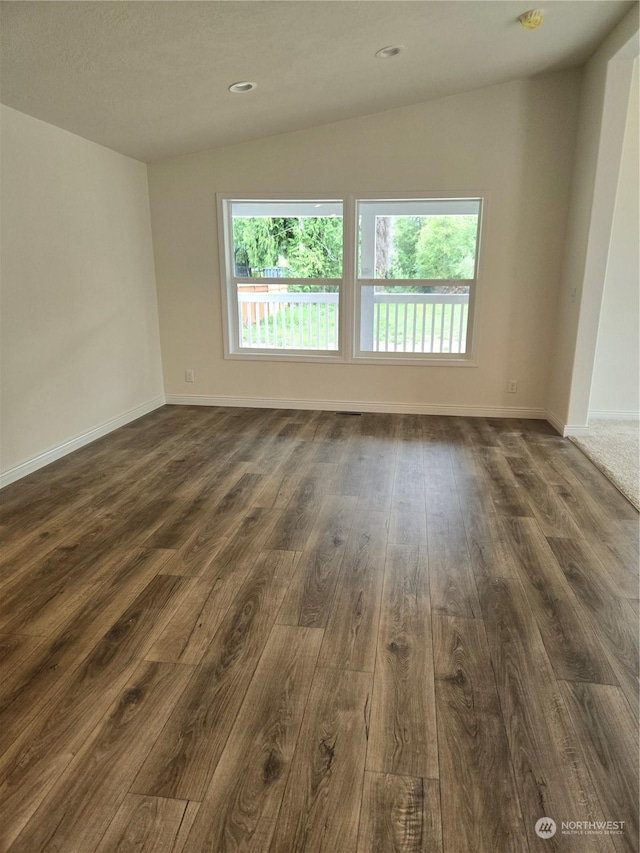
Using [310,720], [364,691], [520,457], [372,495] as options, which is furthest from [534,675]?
[520,457]

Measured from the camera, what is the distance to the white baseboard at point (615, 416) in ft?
14.9

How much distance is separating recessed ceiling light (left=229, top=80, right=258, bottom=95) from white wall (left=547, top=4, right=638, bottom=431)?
2263 mm

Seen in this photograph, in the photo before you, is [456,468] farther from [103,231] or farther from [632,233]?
[103,231]

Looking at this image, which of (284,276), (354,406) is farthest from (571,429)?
(284,276)

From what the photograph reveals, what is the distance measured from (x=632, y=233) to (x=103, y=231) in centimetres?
421

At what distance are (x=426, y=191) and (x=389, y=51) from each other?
4.36 feet

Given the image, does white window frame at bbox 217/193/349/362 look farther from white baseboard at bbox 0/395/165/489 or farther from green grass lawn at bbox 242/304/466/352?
white baseboard at bbox 0/395/165/489

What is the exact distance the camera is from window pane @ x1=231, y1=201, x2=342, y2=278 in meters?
4.56

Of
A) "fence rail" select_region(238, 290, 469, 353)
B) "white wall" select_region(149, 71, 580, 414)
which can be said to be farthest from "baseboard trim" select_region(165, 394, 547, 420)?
"fence rail" select_region(238, 290, 469, 353)

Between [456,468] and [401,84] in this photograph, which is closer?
[456,468]

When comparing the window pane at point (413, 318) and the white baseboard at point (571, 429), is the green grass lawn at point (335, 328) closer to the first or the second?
the window pane at point (413, 318)

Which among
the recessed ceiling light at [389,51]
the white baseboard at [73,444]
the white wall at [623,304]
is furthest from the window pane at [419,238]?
the white baseboard at [73,444]

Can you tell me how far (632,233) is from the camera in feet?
13.7

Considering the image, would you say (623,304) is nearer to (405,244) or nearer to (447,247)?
(447,247)
